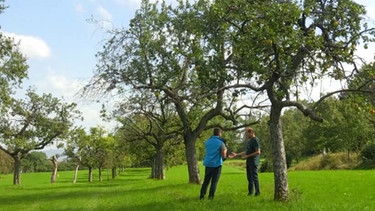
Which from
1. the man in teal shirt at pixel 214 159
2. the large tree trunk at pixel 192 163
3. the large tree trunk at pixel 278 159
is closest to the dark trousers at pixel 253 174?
the man in teal shirt at pixel 214 159

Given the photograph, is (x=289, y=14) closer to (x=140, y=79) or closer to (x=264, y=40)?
(x=264, y=40)

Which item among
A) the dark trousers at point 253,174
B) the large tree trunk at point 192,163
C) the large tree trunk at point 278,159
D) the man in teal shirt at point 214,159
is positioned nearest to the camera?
the large tree trunk at point 278,159

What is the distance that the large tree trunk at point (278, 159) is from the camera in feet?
42.4

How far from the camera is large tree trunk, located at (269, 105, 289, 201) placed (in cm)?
1293

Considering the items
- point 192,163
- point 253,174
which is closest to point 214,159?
point 253,174

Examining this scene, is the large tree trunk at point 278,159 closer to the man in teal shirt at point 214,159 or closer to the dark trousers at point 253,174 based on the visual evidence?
the man in teal shirt at point 214,159

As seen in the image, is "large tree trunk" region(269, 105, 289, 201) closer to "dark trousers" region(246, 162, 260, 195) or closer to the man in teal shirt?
the man in teal shirt

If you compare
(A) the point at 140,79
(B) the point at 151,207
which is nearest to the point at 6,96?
(A) the point at 140,79

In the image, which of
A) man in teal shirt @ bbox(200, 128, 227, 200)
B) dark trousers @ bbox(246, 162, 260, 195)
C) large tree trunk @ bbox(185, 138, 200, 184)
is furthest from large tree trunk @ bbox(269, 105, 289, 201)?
large tree trunk @ bbox(185, 138, 200, 184)

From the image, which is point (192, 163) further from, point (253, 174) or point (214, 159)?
point (214, 159)

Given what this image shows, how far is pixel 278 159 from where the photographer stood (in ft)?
42.9

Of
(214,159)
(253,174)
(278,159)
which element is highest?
(214,159)

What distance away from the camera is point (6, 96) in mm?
23875

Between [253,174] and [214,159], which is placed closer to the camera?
[214,159]
